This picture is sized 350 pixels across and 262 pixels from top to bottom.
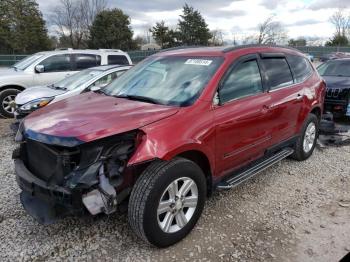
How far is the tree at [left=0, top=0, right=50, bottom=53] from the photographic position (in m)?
32.1

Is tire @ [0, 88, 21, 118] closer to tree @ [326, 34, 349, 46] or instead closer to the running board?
the running board

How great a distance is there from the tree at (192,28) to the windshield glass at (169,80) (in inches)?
1449

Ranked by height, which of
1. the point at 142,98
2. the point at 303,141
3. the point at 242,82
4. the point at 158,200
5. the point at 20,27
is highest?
the point at 20,27

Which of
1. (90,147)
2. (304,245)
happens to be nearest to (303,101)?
(304,245)

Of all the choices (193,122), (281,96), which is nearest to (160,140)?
(193,122)

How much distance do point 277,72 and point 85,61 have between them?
6924mm

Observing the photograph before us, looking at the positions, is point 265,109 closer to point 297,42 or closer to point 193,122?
point 193,122

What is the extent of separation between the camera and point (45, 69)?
9.76m

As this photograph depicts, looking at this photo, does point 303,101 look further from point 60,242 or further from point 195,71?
point 60,242

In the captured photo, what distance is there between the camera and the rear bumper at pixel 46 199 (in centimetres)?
286

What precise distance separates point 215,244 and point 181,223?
0.39m

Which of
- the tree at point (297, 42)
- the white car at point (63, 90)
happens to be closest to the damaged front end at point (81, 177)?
the white car at point (63, 90)

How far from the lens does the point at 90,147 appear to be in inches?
118

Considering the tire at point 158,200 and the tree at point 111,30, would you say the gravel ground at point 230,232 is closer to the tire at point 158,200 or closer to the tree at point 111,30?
the tire at point 158,200
